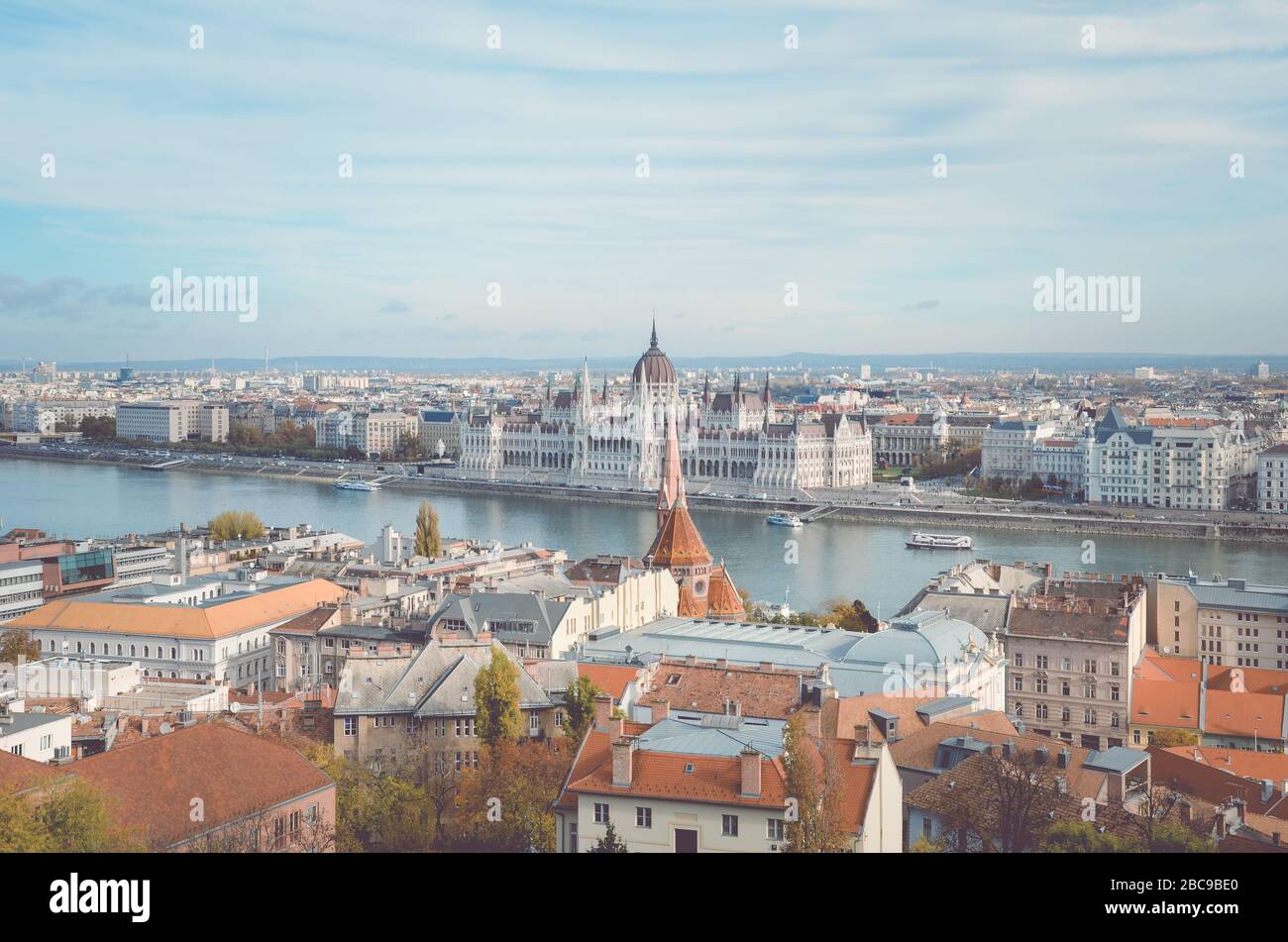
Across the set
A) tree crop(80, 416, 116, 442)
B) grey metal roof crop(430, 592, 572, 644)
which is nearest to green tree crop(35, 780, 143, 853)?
grey metal roof crop(430, 592, 572, 644)

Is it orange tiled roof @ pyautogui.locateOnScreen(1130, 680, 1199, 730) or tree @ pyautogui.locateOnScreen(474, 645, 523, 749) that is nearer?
tree @ pyautogui.locateOnScreen(474, 645, 523, 749)

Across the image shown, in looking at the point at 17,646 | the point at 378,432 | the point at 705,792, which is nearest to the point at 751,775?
the point at 705,792

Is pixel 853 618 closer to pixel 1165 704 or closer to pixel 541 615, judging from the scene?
pixel 1165 704

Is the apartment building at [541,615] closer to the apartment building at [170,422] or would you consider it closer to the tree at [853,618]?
the tree at [853,618]

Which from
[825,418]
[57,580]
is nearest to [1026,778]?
[57,580]

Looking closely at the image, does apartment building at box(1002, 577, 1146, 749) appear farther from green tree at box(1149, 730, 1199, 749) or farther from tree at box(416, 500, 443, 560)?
tree at box(416, 500, 443, 560)
